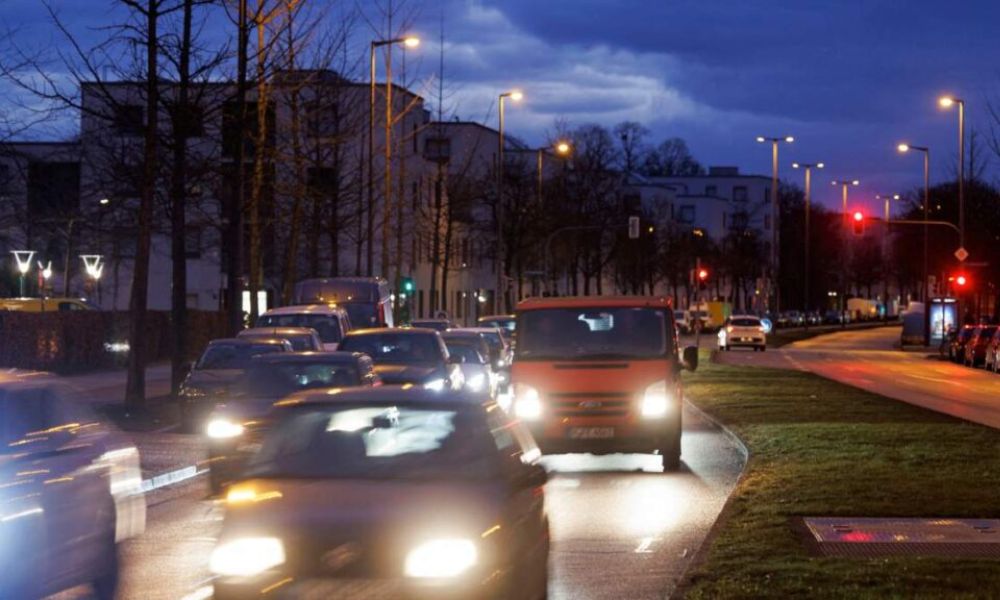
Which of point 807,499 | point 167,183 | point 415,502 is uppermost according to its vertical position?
point 167,183

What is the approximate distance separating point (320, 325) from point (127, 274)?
167 ft

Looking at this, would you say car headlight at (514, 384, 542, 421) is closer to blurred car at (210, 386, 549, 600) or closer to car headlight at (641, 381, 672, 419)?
car headlight at (641, 381, 672, 419)

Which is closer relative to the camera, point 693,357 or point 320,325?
point 693,357

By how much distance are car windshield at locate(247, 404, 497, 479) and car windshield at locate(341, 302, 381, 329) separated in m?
36.2

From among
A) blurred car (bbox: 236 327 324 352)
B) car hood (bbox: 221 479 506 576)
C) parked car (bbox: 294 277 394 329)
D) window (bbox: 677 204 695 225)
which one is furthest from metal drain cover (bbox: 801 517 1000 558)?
window (bbox: 677 204 695 225)

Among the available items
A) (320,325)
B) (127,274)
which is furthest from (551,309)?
(127,274)

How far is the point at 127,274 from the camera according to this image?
278ft

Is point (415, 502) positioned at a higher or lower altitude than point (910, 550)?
higher

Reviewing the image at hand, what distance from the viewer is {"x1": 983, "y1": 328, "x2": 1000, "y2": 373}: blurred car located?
5681 centimetres

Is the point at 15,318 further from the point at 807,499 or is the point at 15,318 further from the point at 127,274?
the point at 127,274

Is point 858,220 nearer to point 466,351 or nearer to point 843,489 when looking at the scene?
point 466,351

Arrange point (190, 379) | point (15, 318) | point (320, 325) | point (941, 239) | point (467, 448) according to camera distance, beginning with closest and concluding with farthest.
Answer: point (467, 448)
point (190, 379)
point (320, 325)
point (15, 318)
point (941, 239)

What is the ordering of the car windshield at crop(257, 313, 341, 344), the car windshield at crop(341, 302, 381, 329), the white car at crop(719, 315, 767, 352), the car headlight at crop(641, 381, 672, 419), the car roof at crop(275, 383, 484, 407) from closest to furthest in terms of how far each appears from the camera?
the car roof at crop(275, 383, 484, 407), the car headlight at crop(641, 381, 672, 419), the car windshield at crop(257, 313, 341, 344), the car windshield at crop(341, 302, 381, 329), the white car at crop(719, 315, 767, 352)

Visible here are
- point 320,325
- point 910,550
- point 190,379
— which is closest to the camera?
point 910,550
